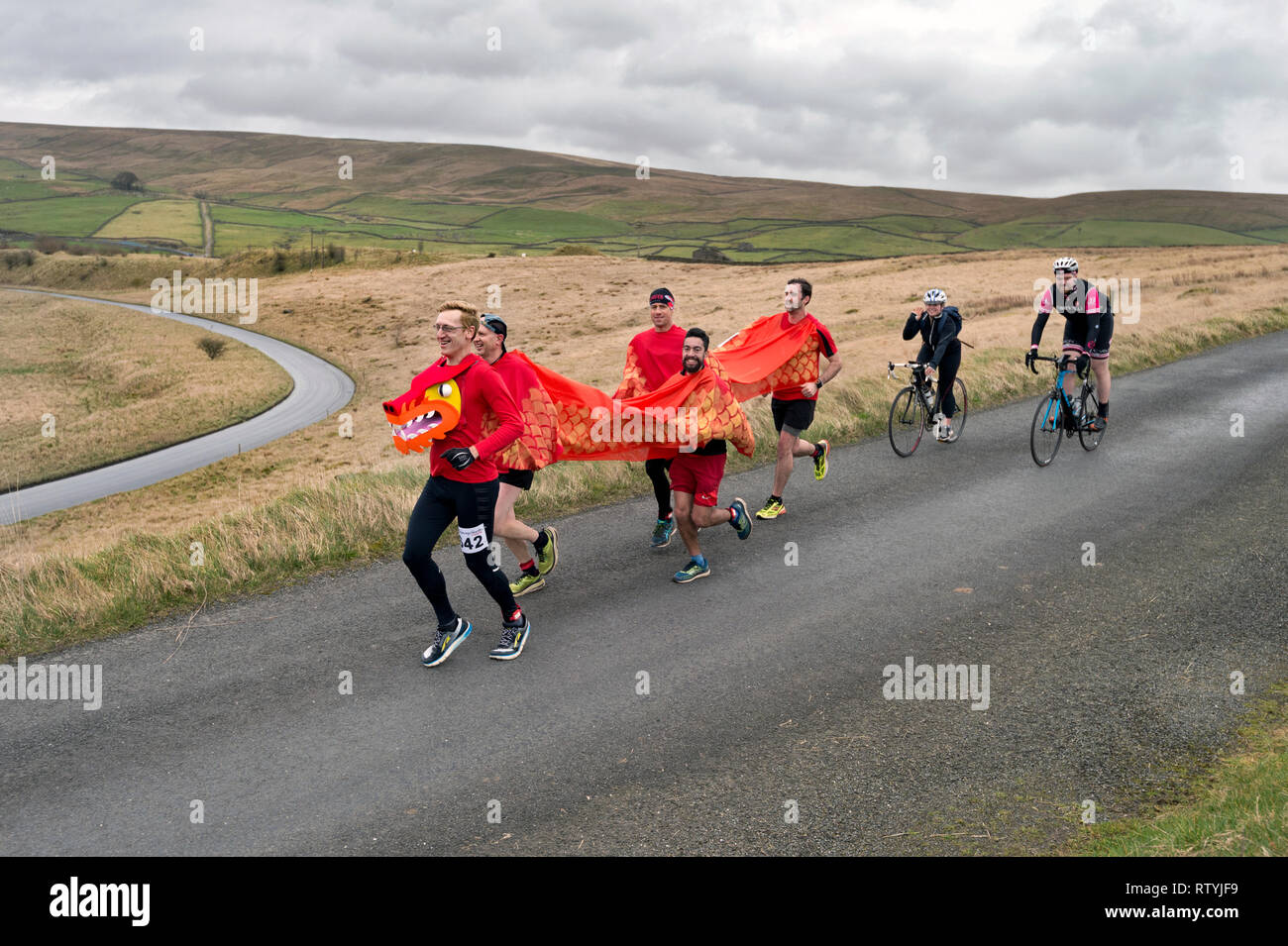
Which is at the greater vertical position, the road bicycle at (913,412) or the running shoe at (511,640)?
the road bicycle at (913,412)

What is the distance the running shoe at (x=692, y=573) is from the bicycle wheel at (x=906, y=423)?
19.0ft

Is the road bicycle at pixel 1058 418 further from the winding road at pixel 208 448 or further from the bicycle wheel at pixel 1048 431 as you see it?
the winding road at pixel 208 448

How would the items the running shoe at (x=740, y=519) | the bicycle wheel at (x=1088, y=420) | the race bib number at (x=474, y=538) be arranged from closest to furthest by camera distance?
the race bib number at (x=474, y=538)
the running shoe at (x=740, y=519)
the bicycle wheel at (x=1088, y=420)

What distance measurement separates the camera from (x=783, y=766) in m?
5.72

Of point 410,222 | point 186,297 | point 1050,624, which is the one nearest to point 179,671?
point 1050,624

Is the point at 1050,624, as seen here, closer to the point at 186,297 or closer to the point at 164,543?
the point at 164,543

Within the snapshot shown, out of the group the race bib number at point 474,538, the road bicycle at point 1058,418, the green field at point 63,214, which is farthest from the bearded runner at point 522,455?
the green field at point 63,214

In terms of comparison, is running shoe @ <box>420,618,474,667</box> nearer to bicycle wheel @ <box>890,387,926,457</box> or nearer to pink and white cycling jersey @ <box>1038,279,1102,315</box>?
bicycle wheel @ <box>890,387,926,457</box>

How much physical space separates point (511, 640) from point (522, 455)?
191 cm

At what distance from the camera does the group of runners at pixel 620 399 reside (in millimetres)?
6832

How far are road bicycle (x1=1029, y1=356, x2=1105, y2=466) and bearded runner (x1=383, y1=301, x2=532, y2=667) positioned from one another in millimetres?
8855

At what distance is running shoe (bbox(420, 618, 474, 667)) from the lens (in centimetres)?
710

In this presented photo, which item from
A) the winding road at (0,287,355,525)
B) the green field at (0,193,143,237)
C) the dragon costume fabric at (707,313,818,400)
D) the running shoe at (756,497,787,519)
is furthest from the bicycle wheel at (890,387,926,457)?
the green field at (0,193,143,237)

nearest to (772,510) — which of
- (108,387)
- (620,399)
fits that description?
(620,399)
